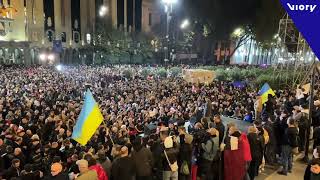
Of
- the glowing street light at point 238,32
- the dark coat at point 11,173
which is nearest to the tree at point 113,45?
the glowing street light at point 238,32

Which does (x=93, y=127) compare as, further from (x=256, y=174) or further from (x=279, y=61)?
(x=279, y=61)

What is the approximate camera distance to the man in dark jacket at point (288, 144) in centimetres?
959

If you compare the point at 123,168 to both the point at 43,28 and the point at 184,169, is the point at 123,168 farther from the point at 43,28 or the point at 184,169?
the point at 43,28

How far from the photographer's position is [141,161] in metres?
7.61

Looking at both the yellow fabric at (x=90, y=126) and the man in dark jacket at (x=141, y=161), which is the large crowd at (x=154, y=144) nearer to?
the man in dark jacket at (x=141, y=161)

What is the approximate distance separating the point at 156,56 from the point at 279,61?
118ft

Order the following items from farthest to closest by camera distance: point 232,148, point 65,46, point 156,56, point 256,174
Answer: point 156,56, point 65,46, point 256,174, point 232,148

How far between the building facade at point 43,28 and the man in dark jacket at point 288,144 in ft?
135

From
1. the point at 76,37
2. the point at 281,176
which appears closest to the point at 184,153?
the point at 281,176

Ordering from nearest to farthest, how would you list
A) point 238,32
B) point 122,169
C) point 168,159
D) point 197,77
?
point 122,169 → point 168,159 → point 197,77 → point 238,32

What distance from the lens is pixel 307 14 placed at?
5195 millimetres

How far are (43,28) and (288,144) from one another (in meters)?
49.1

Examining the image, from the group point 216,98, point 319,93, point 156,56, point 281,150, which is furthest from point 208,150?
point 156,56

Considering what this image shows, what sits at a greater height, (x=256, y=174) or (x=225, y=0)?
(x=225, y=0)
